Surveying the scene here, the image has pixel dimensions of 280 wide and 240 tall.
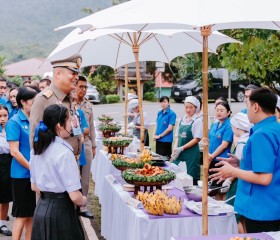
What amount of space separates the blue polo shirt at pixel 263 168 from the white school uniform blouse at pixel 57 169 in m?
1.17

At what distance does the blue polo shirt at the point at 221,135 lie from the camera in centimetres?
623

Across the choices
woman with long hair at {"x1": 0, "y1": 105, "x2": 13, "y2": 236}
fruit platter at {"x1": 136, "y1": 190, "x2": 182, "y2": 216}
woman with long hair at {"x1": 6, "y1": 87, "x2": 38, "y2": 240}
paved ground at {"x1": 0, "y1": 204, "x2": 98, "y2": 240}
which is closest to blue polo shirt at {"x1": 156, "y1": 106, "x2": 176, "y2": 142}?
paved ground at {"x1": 0, "y1": 204, "x2": 98, "y2": 240}

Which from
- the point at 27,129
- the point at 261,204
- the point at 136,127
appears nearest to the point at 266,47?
the point at 136,127

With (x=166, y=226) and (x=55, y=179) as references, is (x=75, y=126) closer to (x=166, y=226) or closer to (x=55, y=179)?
(x=55, y=179)

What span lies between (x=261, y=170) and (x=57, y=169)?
1364 millimetres

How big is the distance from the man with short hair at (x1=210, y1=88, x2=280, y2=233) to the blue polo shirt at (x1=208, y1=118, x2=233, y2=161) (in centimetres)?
281


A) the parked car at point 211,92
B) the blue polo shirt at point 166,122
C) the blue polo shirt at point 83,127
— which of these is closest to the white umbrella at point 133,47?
the blue polo shirt at point 83,127

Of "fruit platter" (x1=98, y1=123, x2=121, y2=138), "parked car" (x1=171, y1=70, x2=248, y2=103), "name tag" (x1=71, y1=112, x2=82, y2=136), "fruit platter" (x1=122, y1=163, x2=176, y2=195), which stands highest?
"name tag" (x1=71, y1=112, x2=82, y2=136)

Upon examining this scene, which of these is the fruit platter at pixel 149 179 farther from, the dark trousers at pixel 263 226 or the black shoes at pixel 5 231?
the black shoes at pixel 5 231

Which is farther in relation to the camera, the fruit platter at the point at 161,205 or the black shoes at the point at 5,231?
the black shoes at the point at 5,231

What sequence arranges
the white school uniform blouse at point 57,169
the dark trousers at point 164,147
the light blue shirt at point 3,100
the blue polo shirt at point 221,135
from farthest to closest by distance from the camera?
the dark trousers at point 164,147 → the light blue shirt at point 3,100 → the blue polo shirt at point 221,135 → the white school uniform blouse at point 57,169

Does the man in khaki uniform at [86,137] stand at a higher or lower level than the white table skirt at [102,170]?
higher

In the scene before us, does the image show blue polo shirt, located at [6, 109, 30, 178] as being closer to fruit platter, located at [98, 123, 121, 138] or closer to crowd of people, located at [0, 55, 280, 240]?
crowd of people, located at [0, 55, 280, 240]

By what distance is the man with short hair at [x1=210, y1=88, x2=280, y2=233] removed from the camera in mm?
3221
